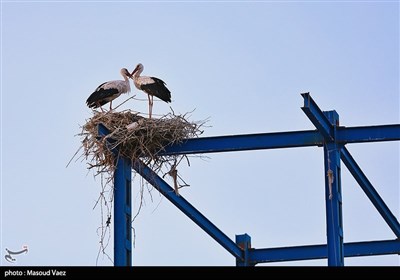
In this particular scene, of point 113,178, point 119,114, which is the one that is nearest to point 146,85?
point 119,114

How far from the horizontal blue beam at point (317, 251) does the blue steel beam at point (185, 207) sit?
432 millimetres

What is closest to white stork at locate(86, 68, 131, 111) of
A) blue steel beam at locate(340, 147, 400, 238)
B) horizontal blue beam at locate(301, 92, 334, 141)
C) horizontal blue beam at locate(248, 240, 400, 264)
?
horizontal blue beam at locate(248, 240, 400, 264)

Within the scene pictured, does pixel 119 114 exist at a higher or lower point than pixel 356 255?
higher

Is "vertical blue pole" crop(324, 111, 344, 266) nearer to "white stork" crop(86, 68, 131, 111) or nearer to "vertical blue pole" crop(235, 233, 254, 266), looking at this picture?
"vertical blue pole" crop(235, 233, 254, 266)

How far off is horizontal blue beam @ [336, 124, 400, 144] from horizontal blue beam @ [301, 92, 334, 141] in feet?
0.51

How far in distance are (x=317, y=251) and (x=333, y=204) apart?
339 cm

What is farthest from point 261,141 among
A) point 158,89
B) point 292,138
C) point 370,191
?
point 158,89

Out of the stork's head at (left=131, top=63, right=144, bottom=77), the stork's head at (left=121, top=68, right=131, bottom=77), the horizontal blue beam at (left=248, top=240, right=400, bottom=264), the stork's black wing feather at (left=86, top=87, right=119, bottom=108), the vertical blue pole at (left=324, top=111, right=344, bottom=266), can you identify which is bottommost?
the vertical blue pole at (left=324, top=111, right=344, bottom=266)

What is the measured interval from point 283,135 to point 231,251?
120 inches

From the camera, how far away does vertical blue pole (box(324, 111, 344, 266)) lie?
56.1 feet

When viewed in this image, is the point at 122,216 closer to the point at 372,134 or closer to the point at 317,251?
the point at 372,134
